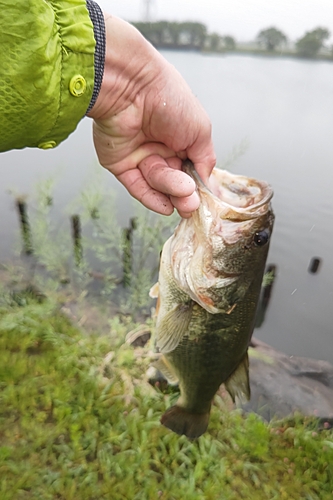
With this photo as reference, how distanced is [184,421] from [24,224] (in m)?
3.87

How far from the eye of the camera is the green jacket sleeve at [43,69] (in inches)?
42.4

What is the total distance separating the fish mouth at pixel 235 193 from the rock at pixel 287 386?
216 centimetres

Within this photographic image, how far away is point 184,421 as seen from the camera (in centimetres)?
213

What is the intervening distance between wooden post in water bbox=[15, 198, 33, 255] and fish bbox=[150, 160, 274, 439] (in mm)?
3561

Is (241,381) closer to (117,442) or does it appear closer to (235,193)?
(235,193)

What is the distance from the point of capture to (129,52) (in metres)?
1.51

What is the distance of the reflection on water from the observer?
20.6 feet

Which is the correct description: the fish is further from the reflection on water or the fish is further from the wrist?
the reflection on water

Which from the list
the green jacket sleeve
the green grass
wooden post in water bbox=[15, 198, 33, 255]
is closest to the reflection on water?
wooden post in water bbox=[15, 198, 33, 255]

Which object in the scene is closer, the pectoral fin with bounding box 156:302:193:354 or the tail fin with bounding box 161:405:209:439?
the pectoral fin with bounding box 156:302:193:354

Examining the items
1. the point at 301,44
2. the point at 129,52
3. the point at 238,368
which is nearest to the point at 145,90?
the point at 129,52

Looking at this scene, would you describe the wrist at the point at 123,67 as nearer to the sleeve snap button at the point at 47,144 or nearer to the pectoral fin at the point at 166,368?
the sleeve snap button at the point at 47,144

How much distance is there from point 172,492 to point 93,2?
2501 mm

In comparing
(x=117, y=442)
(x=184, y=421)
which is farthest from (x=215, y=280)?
(x=117, y=442)
